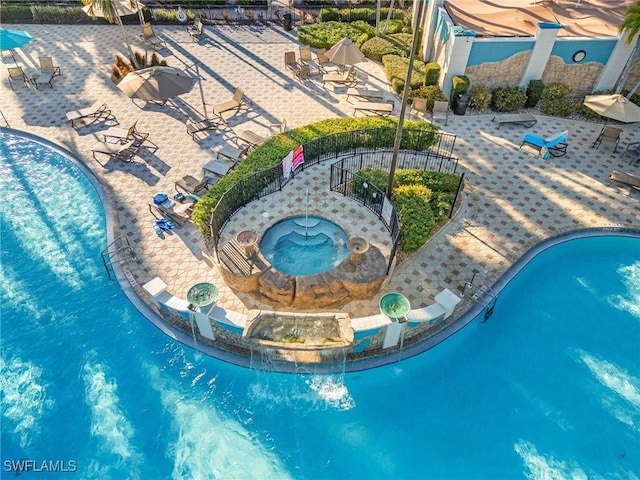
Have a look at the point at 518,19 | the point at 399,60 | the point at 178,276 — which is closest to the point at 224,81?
the point at 399,60

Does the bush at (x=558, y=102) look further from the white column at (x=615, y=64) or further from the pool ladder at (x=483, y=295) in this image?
the pool ladder at (x=483, y=295)

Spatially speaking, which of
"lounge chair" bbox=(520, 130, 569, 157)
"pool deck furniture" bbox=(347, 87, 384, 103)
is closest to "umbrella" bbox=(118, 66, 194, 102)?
"pool deck furniture" bbox=(347, 87, 384, 103)

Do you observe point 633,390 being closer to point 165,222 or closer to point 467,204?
point 467,204

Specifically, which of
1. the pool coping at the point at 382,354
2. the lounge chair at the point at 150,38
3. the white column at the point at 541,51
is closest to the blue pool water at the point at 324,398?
the pool coping at the point at 382,354

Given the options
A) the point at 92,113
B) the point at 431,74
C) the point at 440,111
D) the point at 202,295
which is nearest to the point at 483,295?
the point at 202,295

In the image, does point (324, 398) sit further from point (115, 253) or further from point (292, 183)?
point (115, 253)

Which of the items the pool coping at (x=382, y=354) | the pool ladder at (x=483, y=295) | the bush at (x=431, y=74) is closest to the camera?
the pool coping at (x=382, y=354)
